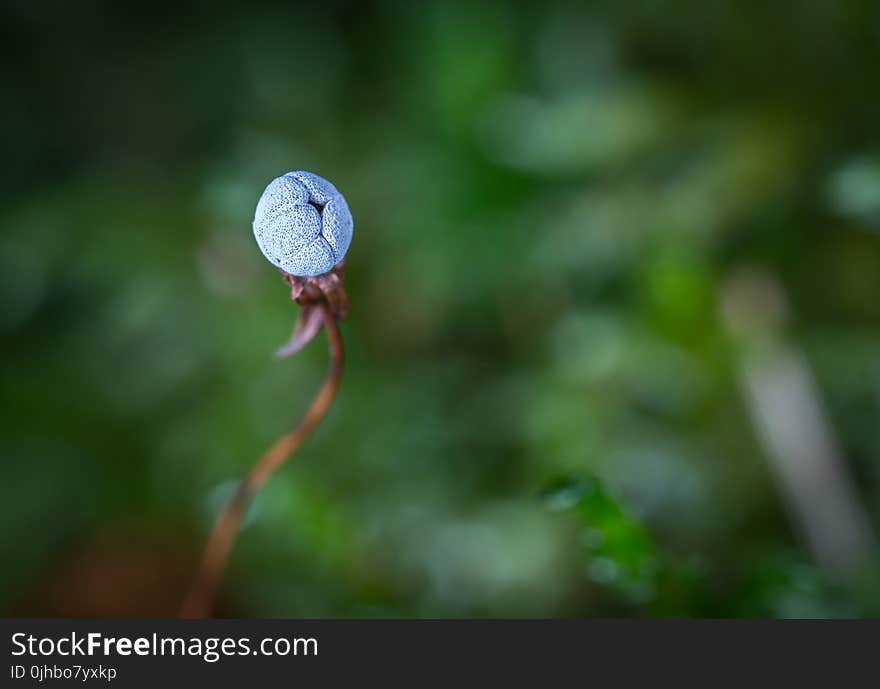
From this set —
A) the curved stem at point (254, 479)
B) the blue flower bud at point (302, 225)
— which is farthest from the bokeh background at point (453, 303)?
the blue flower bud at point (302, 225)

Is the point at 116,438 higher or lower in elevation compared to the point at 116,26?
lower

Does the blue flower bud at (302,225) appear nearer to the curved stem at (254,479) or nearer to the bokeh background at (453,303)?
the curved stem at (254,479)

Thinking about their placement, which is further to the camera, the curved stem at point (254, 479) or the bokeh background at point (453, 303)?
the bokeh background at point (453, 303)

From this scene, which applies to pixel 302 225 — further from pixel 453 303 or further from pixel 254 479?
pixel 453 303

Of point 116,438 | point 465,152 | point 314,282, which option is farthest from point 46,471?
point 314,282

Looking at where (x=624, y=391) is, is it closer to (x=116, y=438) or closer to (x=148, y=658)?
(x=148, y=658)

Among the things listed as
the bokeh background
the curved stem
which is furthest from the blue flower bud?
the bokeh background
